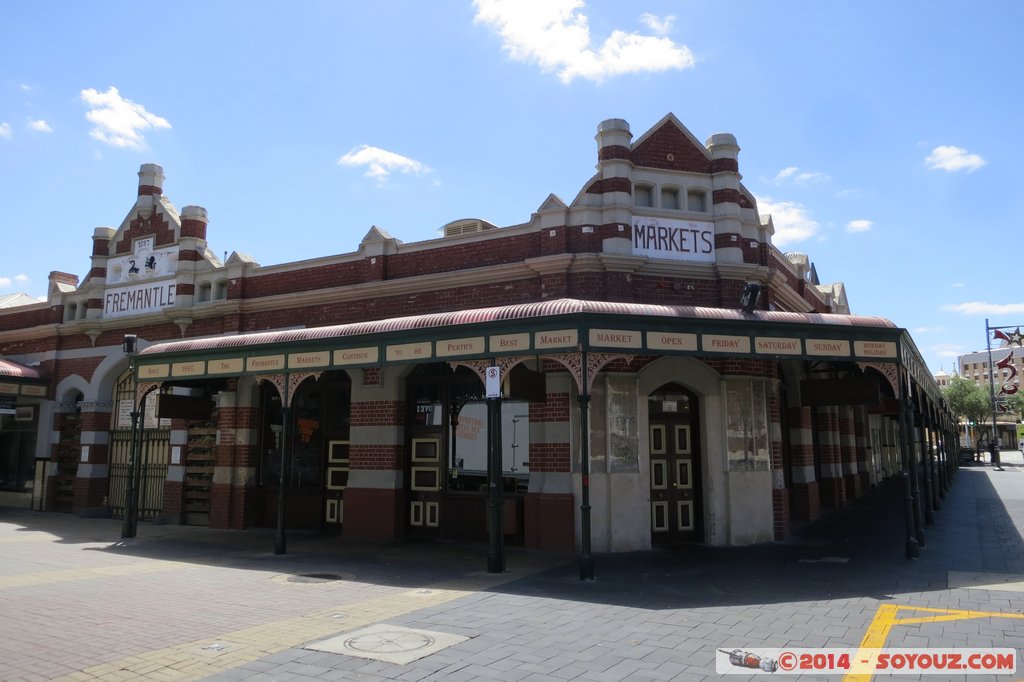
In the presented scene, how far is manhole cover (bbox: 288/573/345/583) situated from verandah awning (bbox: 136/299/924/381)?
3481 millimetres

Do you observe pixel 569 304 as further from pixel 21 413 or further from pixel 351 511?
pixel 21 413

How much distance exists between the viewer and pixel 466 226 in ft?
55.1

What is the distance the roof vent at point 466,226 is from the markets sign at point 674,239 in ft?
14.2

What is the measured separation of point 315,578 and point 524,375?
4852 millimetres

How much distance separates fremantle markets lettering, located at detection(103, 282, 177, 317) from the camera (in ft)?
62.3

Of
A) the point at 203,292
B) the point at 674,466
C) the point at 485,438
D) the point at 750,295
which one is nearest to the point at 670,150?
the point at 750,295

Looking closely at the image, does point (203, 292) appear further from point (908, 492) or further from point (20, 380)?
point (908, 492)

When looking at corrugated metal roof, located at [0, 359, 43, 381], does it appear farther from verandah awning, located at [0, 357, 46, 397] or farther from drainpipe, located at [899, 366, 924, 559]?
drainpipe, located at [899, 366, 924, 559]

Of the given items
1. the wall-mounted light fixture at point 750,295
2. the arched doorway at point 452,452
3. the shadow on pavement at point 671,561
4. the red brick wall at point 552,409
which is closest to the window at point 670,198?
the wall-mounted light fixture at point 750,295

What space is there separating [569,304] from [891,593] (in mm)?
5608

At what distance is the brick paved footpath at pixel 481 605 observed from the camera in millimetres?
6066

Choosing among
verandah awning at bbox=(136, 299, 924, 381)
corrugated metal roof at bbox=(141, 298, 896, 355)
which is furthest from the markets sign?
verandah awning at bbox=(136, 299, 924, 381)

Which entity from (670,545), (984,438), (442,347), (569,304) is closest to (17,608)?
(442,347)

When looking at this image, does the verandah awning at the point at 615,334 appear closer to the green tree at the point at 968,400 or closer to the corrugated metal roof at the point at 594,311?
the corrugated metal roof at the point at 594,311
